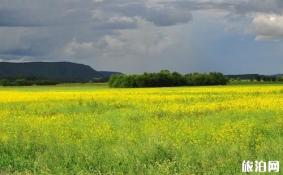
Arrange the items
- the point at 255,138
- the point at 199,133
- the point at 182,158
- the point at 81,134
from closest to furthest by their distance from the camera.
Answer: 1. the point at 182,158
2. the point at 255,138
3. the point at 199,133
4. the point at 81,134

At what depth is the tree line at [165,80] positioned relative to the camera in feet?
351

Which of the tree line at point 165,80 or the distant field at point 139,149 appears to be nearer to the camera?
the distant field at point 139,149

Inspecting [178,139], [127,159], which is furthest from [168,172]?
[178,139]

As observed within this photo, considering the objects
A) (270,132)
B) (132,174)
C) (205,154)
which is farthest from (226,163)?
(270,132)

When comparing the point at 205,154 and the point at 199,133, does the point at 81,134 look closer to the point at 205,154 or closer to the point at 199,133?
the point at 199,133

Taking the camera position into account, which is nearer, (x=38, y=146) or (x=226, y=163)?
(x=226, y=163)

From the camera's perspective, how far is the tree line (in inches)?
4218

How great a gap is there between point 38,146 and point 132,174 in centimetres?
465

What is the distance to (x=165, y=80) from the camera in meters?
109

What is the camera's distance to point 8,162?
1321 centimetres

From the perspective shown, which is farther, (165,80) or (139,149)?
(165,80)

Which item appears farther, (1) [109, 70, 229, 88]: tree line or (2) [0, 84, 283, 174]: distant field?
(1) [109, 70, 229, 88]: tree line

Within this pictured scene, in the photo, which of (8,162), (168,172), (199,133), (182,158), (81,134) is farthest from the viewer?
(81,134)

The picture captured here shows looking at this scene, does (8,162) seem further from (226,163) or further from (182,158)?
(226,163)
